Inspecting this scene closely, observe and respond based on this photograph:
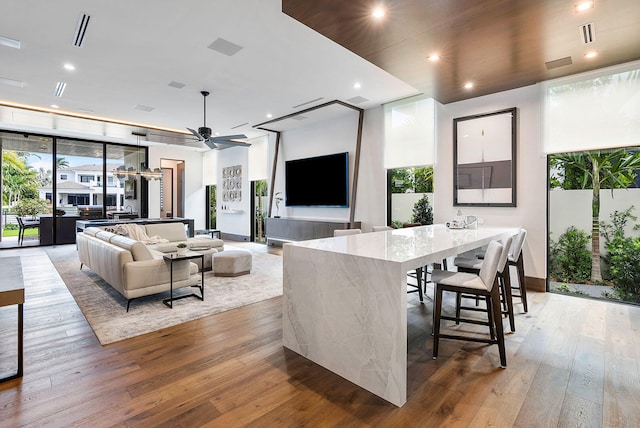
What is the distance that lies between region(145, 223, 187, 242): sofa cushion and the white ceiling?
251 centimetres

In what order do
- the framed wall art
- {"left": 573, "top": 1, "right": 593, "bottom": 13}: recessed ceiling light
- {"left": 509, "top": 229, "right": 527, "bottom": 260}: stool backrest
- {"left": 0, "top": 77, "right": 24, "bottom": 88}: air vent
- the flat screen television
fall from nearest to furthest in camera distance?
1. {"left": 573, "top": 1, "right": 593, "bottom": 13}: recessed ceiling light
2. {"left": 509, "top": 229, "right": 527, "bottom": 260}: stool backrest
3. the framed wall art
4. {"left": 0, "top": 77, "right": 24, "bottom": 88}: air vent
5. the flat screen television

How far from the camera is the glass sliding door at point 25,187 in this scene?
820 centimetres

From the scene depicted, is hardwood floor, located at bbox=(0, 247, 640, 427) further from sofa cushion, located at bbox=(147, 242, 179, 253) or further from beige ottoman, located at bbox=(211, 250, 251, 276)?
sofa cushion, located at bbox=(147, 242, 179, 253)

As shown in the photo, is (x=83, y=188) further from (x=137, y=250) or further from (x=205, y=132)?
(x=137, y=250)

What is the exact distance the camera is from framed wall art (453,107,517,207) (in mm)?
4668

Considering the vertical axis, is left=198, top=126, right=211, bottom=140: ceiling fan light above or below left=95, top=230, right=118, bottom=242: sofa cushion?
above

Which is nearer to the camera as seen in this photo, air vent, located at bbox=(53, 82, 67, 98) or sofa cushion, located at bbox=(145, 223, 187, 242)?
air vent, located at bbox=(53, 82, 67, 98)

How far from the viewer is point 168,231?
21.6 ft

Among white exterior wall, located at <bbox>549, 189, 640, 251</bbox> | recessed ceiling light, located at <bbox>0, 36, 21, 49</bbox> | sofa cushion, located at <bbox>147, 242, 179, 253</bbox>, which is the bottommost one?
sofa cushion, located at <bbox>147, 242, 179, 253</bbox>

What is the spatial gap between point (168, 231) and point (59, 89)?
10.3 ft

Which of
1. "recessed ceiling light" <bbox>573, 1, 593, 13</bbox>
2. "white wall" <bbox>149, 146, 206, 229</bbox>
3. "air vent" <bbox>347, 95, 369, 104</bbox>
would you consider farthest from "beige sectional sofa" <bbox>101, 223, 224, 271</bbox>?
"recessed ceiling light" <bbox>573, 1, 593, 13</bbox>

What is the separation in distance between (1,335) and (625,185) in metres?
7.08

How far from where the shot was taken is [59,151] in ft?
29.6

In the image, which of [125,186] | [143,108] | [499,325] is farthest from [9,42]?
[125,186]
